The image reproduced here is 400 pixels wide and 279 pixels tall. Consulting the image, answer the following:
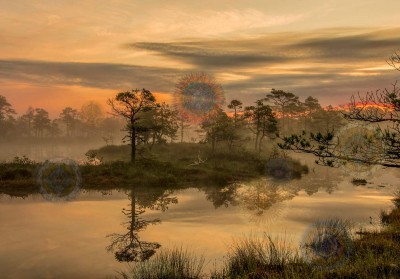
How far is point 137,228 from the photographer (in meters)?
19.4

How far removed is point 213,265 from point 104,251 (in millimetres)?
4665

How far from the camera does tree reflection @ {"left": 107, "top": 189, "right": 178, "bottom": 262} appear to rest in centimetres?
1473
